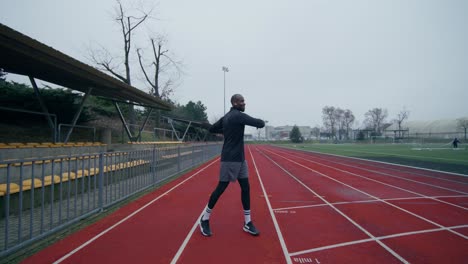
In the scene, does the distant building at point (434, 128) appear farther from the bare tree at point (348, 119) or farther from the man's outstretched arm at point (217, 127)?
the man's outstretched arm at point (217, 127)

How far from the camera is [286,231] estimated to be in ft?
15.2

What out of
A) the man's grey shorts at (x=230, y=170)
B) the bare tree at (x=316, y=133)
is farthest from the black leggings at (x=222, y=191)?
the bare tree at (x=316, y=133)

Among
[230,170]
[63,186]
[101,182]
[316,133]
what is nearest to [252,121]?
[230,170]

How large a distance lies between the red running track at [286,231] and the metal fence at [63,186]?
399 mm

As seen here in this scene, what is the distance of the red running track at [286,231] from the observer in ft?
11.9

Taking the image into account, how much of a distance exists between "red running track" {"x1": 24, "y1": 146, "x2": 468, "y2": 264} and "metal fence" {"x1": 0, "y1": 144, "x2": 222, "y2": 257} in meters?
0.40

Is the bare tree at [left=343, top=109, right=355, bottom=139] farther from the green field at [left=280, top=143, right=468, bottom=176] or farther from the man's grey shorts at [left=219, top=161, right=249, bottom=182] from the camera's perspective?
the man's grey shorts at [left=219, top=161, right=249, bottom=182]

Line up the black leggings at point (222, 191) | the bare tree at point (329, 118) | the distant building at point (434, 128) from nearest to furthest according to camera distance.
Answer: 1. the black leggings at point (222, 191)
2. the distant building at point (434, 128)
3. the bare tree at point (329, 118)

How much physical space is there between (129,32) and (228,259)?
28.6 metres

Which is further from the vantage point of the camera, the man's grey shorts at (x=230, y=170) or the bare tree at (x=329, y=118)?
the bare tree at (x=329, y=118)

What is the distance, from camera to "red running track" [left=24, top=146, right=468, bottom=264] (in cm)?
364

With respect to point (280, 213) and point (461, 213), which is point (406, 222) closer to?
point (461, 213)

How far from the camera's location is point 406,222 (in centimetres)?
519

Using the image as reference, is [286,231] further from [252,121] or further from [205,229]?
[252,121]
